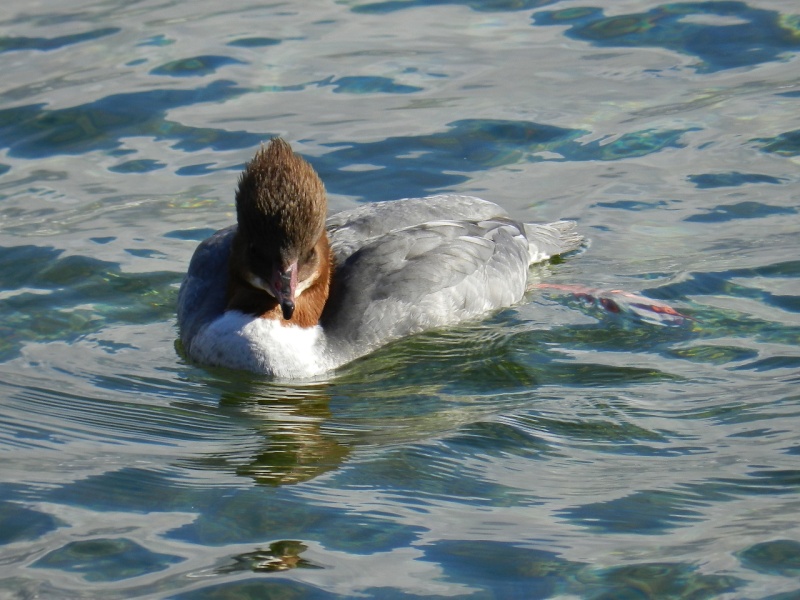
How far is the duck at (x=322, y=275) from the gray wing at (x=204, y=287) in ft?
0.03

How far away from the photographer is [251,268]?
920cm

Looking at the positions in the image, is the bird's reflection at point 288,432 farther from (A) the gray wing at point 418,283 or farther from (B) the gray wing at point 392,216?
(B) the gray wing at point 392,216

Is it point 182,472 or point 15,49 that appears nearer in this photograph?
point 182,472

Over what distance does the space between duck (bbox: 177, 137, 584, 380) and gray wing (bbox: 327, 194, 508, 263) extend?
0.01m

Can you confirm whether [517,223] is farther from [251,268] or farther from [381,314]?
[251,268]

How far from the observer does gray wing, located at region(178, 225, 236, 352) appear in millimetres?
9625

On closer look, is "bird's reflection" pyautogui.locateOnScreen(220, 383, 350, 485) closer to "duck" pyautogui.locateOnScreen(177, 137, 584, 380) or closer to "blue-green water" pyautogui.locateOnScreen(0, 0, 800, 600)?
"blue-green water" pyautogui.locateOnScreen(0, 0, 800, 600)

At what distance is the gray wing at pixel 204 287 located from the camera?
9625 mm

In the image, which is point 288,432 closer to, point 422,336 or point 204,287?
point 422,336

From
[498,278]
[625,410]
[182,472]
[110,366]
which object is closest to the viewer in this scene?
[182,472]

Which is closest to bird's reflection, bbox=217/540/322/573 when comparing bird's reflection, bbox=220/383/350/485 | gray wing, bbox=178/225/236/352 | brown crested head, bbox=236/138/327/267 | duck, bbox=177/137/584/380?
bird's reflection, bbox=220/383/350/485

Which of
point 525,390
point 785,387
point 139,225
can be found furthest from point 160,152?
point 785,387

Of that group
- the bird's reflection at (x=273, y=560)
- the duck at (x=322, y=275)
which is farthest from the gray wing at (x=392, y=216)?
the bird's reflection at (x=273, y=560)

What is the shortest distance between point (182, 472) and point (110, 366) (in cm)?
198
